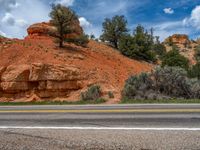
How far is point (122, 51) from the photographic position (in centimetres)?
3862

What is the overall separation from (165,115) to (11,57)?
65.8ft

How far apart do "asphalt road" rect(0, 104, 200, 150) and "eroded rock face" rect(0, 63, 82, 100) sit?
1353cm

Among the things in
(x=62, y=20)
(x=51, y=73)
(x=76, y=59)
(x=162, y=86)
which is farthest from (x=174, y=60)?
(x=162, y=86)

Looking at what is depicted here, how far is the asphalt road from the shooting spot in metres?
5.85

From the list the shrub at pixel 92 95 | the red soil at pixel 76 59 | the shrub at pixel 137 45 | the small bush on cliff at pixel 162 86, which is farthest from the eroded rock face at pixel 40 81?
the shrub at pixel 137 45

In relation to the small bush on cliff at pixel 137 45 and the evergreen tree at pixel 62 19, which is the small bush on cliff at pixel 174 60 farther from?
the evergreen tree at pixel 62 19

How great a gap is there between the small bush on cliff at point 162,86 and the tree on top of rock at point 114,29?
23.2 meters

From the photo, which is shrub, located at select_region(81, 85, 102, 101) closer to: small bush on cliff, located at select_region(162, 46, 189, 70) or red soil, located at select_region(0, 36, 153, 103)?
red soil, located at select_region(0, 36, 153, 103)

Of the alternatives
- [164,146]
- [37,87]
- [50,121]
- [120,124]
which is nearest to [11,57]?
[37,87]

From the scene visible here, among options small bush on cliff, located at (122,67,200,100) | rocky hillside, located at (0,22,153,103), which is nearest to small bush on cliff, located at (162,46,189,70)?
rocky hillside, located at (0,22,153,103)

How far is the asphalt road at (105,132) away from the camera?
585 cm

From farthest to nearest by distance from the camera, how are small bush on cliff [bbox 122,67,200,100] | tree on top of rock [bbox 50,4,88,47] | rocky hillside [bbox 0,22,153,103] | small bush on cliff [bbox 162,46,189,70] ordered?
small bush on cliff [bbox 162,46,189,70], tree on top of rock [bbox 50,4,88,47], rocky hillside [bbox 0,22,153,103], small bush on cliff [bbox 122,67,200,100]

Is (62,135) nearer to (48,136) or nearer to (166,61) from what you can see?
(48,136)

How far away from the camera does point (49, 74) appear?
23266 mm
